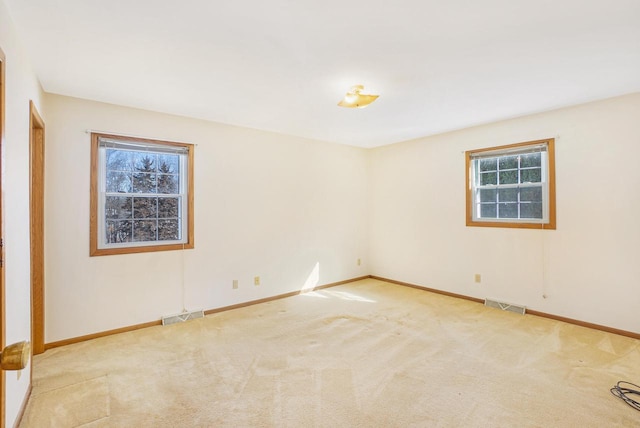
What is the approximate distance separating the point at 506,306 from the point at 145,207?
14.7ft

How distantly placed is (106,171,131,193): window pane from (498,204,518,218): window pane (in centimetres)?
448

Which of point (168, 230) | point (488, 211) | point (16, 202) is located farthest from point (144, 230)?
point (488, 211)

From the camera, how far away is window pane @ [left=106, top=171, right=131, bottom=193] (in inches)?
129

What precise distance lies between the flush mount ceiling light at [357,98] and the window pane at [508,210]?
246cm

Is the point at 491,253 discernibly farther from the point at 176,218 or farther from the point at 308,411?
the point at 176,218

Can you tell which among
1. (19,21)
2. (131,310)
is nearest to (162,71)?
(19,21)

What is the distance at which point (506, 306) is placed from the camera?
3943 mm

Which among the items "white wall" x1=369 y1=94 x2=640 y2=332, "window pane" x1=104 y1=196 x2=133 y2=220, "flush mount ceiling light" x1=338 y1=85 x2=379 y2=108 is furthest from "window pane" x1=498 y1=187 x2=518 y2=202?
"window pane" x1=104 y1=196 x2=133 y2=220

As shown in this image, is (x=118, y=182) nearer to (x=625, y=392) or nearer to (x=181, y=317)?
(x=181, y=317)

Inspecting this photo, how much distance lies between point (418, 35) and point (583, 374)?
2.80 m

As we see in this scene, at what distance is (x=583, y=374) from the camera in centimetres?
243

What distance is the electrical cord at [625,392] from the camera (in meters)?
2.07

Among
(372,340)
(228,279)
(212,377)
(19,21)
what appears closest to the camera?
(19,21)

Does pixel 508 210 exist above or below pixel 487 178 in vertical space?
below
